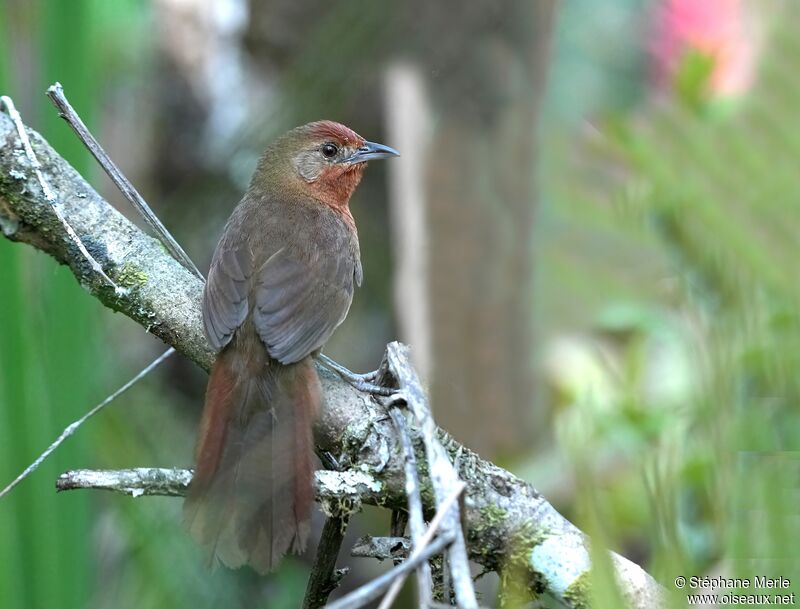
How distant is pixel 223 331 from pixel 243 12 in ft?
14.0

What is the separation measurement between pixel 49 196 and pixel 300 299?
0.76 metres

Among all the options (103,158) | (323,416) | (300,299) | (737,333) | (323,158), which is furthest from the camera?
(323,158)

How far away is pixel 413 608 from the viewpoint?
177 inches

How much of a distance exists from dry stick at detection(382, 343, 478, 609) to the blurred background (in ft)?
0.71

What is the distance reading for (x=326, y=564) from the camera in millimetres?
1630

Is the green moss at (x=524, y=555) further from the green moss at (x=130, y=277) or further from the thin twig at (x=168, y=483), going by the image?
the green moss at (x=130, y=277)

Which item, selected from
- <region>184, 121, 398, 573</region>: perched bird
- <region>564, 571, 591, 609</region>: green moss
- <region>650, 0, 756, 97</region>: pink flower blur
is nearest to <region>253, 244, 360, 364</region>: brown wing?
<region>184, 121, 398, 573</region>: perched bird

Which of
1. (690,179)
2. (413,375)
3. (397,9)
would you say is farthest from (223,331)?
(397,9)

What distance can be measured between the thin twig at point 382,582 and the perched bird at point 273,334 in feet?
2.02

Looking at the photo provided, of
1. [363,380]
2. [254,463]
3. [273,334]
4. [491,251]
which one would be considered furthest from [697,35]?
[254,463]

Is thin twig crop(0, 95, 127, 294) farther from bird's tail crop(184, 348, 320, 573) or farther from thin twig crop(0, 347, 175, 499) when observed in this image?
bird's tail crop(184, 348, 320, 573)

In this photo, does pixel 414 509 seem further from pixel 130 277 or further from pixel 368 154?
pixel 368 154

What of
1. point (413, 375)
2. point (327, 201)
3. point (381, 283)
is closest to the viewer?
point (413, 375)

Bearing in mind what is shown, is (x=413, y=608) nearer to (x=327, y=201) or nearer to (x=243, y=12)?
(x=327, y=201)
